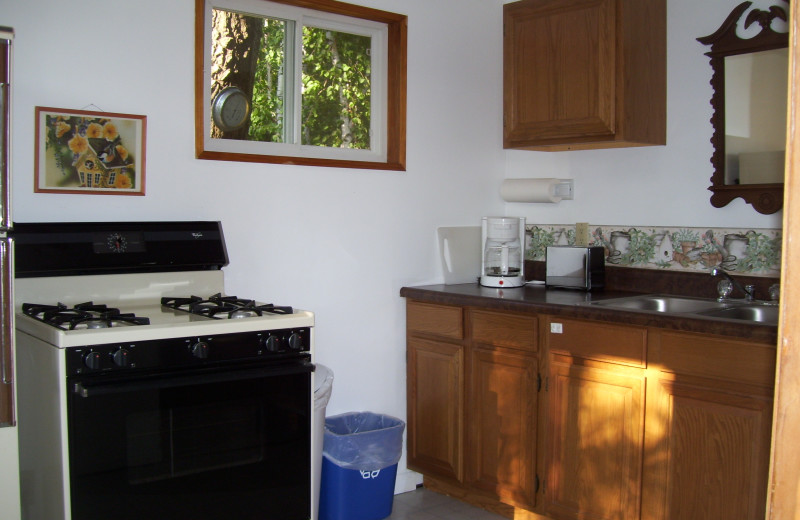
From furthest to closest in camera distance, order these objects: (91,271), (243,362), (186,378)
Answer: (91,271) → (243,362) → (186,378)

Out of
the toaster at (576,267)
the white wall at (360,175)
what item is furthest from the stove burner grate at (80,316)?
the toaster at (576,267)

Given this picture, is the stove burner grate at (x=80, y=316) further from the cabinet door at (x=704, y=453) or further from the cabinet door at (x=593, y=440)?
the cabinet door at (x=704, y=453)

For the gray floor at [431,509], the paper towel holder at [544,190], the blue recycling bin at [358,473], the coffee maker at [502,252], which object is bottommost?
the gray floor at [431,509]

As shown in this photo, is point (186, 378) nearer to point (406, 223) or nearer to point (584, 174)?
point (406, 223)

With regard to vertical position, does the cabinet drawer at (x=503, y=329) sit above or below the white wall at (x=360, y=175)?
below

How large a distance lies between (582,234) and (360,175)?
1.07 meters

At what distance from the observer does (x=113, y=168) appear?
2652 mm

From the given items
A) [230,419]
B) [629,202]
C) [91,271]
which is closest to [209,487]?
[230,419]

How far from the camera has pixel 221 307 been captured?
95.0 inches

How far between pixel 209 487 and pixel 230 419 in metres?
0.21

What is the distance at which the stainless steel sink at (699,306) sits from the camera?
2.76m

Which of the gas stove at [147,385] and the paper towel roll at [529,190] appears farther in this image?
the paper towel roll at [529,190]

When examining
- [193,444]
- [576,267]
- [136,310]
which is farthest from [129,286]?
[576,267]

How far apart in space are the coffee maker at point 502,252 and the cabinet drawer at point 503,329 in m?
0.38
